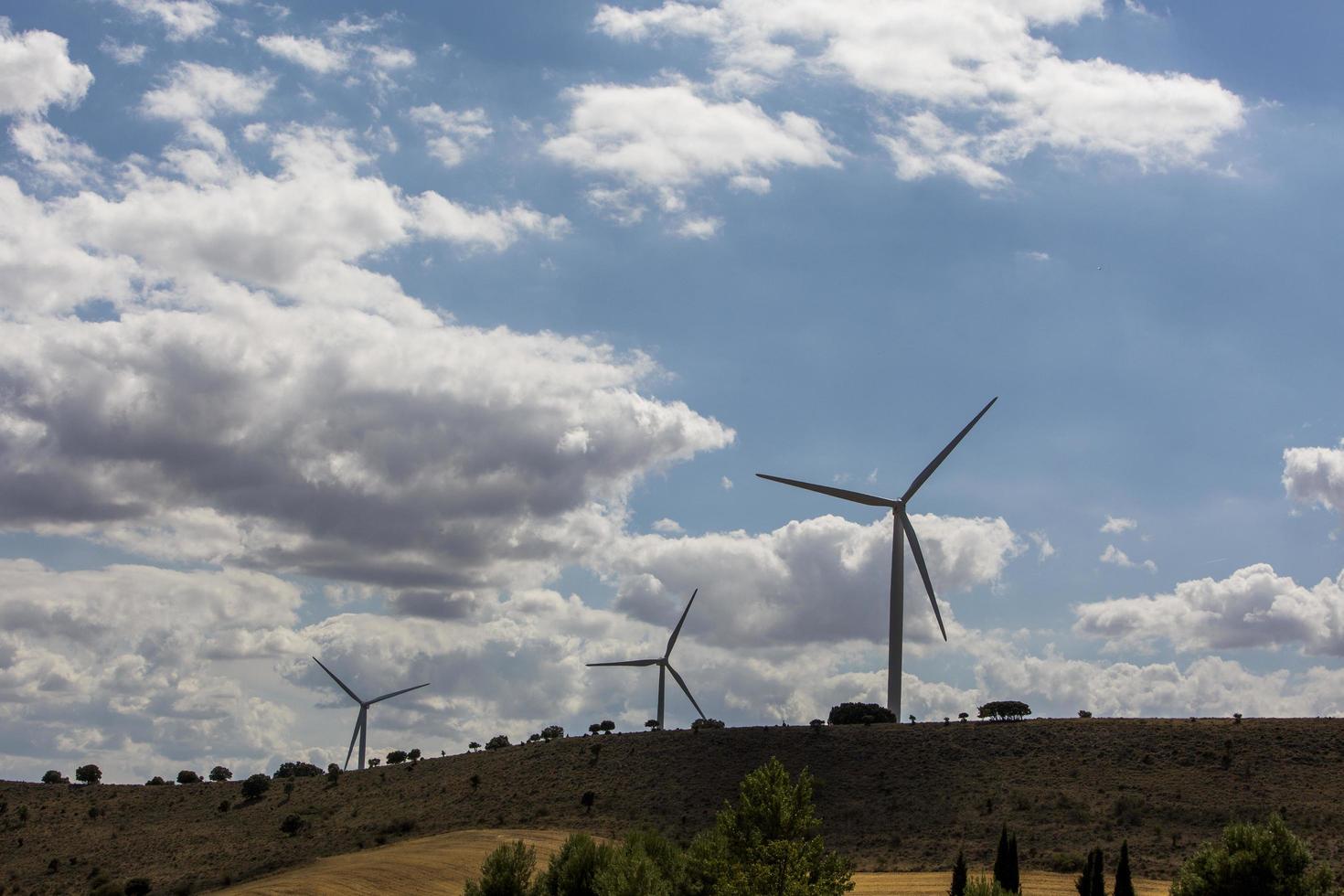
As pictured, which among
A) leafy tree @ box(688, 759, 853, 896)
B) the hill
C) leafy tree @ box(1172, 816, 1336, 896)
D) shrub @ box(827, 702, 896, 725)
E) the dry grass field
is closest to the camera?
leafy tree @ box(1172, 816, 1336, 896)

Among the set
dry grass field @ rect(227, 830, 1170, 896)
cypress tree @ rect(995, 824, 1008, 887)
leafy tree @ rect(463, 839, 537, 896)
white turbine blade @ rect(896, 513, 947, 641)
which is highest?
white turbine blade @ rect(896, 513, 947, 641)

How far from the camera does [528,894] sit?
7644cm

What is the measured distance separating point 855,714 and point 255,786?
76.9m

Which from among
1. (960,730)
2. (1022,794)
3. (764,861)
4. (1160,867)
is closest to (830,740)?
(960,730)

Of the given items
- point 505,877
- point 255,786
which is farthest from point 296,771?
point 505,877

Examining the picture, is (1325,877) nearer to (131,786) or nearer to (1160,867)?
(1160,867)

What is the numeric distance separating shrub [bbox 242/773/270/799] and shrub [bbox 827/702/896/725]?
73365mm

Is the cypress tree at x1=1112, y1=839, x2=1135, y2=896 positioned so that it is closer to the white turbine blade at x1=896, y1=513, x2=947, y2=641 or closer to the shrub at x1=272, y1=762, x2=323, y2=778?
the white turbine blade at x1=896, y1=513, x2=947, y2=641

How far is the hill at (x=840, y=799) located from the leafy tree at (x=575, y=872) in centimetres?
3725

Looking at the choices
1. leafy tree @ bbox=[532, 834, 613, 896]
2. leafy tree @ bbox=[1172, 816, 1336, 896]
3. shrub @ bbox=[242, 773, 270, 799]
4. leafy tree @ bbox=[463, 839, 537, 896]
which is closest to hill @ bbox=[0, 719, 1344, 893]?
shrub @ bbox=[242, 773, 270, 799]

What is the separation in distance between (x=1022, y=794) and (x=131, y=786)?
124069mm

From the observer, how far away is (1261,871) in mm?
66312

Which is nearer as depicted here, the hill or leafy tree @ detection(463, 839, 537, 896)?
leafy tree @ detection(463, 839, 537, 896)

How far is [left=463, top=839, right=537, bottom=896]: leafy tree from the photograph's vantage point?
247 ft
